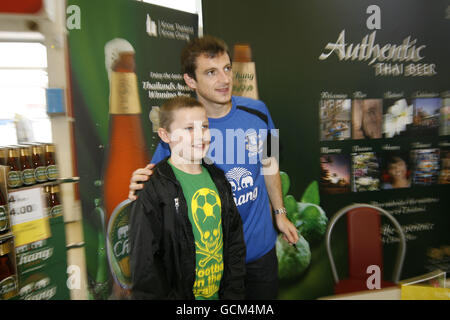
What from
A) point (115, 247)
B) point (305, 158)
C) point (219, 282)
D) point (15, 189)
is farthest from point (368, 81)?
point (15, 189)

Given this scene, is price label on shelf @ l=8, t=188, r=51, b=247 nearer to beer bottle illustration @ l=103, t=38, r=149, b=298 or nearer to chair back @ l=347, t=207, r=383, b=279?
beer bottle illustration @ l=103, t=38, r=149, b=298

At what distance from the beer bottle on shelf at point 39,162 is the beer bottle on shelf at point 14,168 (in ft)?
0.25

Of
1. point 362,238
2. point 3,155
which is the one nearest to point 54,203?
point 3,155

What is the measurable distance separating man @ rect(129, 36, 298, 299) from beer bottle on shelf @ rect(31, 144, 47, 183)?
2.09ft

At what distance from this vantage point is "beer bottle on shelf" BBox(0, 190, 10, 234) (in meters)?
1.54

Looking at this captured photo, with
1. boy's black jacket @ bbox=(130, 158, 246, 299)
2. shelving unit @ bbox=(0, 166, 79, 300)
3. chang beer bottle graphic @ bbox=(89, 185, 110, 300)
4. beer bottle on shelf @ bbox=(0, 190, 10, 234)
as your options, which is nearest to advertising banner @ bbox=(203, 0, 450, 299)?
boy's black jacket @ bbox=(130, 158, 246, 299)

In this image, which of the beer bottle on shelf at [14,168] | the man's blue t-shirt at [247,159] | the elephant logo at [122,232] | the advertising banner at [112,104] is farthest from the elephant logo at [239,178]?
the beer bottle on shelf at [14,168]

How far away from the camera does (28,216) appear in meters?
1.68

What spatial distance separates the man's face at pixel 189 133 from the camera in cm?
134

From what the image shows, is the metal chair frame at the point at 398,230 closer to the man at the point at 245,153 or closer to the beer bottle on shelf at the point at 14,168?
the man at the point at 245,153

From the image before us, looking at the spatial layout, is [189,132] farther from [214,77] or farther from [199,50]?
[199,50]

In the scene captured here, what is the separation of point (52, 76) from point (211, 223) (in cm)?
111

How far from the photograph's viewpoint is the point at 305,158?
2.15 meters

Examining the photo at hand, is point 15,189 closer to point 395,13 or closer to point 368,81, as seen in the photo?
point 368,81
